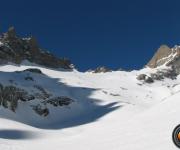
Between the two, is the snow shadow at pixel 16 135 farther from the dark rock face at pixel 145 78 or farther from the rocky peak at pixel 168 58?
the rocky peak at pixel 168 58

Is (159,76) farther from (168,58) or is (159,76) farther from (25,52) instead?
(25,52)

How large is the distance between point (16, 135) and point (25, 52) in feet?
285

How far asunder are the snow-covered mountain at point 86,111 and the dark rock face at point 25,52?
3.13ft

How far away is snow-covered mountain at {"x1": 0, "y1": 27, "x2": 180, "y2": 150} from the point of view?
22.0m

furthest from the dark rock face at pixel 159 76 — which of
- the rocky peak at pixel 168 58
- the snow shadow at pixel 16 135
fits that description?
the snow shadow at pixel 16 135

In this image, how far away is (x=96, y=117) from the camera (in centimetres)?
5772

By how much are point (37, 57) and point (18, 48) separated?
601cm

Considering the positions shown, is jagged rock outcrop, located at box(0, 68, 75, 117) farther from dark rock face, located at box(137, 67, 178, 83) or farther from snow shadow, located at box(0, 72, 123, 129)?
dark rock face, located at box(137, 67, 178, 83)

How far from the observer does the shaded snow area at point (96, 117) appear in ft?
69.9

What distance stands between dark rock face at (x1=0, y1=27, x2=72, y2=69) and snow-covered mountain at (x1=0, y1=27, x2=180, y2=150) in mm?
953

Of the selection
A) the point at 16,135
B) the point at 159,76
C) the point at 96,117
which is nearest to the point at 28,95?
the point at 96,117

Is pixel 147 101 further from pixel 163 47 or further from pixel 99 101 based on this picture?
pixel 163 47

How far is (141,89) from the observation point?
94.8 metres

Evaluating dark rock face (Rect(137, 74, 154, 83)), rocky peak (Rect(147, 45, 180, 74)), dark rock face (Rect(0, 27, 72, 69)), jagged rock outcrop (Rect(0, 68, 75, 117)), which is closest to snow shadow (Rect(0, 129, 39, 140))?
jagged rock outcrop (Rect(0, 68, 75, 117))
